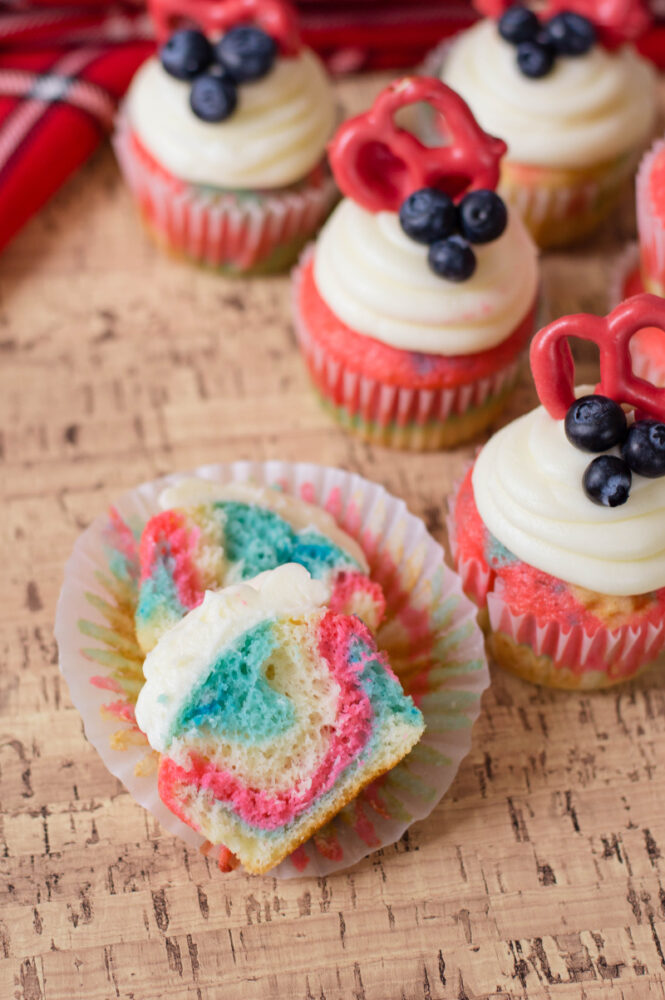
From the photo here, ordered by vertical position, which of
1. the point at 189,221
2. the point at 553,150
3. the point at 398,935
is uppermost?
the point at 553,150

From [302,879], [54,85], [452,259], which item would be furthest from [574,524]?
[54,85]

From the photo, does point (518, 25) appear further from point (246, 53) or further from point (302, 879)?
point (302, 879)

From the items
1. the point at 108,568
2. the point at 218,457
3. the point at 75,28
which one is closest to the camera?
the point at 108,568

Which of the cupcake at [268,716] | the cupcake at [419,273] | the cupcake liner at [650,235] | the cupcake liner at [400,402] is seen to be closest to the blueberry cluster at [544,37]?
the cupcake liner at [650,235]

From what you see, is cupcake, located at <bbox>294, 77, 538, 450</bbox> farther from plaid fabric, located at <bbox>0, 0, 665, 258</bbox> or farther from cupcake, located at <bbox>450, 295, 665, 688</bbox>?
plaid fabric, located at <bbox>0, 0, 665, 258</bbox>

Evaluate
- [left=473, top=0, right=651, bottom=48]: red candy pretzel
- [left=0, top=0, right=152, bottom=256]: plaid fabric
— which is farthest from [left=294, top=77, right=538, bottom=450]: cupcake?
[left=0, top=0, right=152, bottom=256]: plaid fabric

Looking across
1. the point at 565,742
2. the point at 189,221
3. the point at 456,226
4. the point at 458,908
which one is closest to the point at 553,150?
the point at 456,226

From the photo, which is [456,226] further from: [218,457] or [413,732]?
[413,732]
